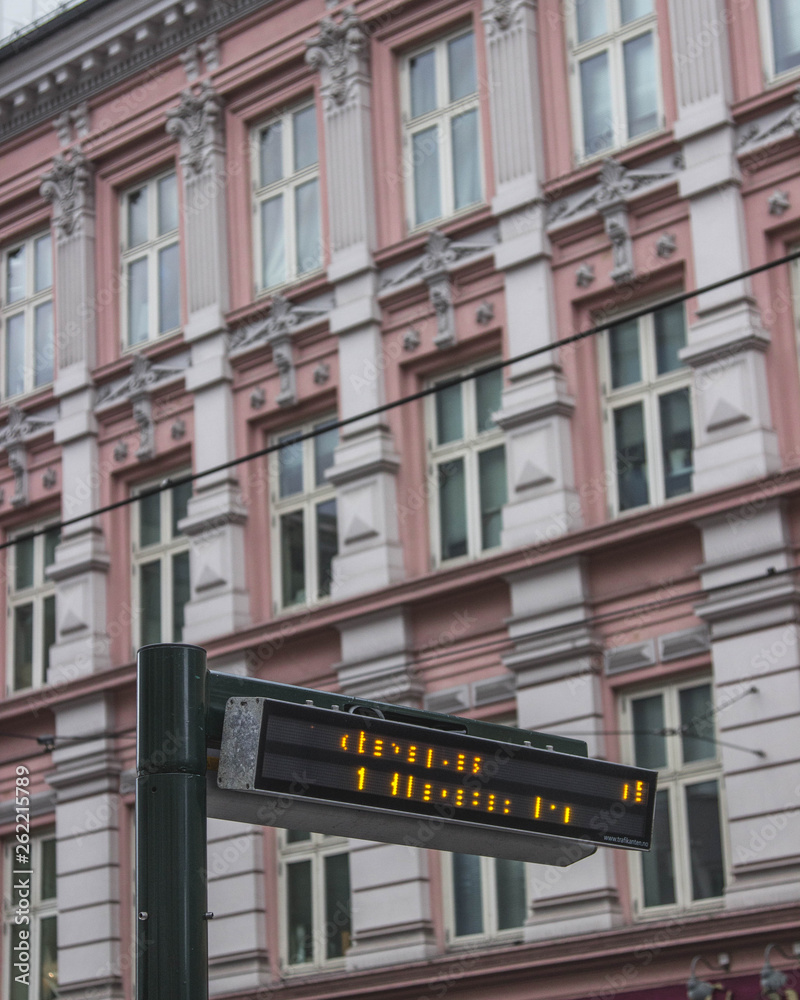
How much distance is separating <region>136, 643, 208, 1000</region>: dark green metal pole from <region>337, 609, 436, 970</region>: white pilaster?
1308 cm

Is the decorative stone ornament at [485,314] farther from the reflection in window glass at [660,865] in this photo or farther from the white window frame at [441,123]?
the reflection in window glass at [660,865]

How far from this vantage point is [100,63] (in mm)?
28156

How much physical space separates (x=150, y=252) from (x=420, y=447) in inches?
259

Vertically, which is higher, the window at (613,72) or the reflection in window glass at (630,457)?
the window at (613,72)

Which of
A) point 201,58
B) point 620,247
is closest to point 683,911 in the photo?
point 620,247

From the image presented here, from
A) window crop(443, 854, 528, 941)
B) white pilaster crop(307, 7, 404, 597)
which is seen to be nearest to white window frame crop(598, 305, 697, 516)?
white pilaster crop(307, 7, 404, 597)

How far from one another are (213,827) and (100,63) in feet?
39.1

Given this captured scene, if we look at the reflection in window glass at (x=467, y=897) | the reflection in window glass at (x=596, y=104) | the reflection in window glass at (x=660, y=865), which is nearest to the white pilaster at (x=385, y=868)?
the reflection in window glass at (x=467, y=897)

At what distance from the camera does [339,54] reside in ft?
81.8

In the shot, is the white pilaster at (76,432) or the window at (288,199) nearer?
the window at (288,199)

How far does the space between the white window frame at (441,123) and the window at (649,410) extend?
3.06 m

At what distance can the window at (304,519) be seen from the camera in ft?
78.2

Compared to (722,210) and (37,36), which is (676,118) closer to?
(722,210)

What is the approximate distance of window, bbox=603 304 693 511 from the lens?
68.2 feet
